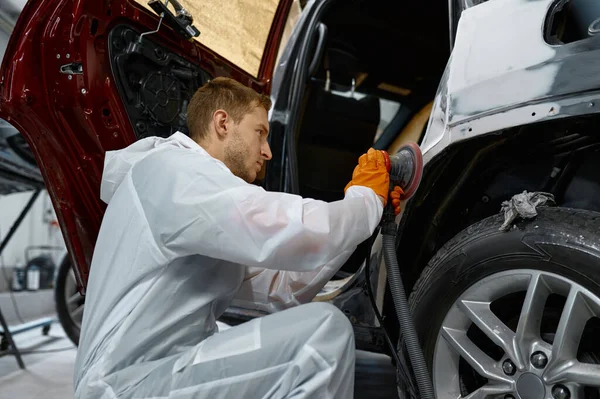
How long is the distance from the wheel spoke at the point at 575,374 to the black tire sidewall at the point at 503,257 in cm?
18

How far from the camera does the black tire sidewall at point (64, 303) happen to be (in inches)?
165

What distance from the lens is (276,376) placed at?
1271mm

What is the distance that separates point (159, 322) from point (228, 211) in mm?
360

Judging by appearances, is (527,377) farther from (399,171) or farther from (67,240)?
(67,240)

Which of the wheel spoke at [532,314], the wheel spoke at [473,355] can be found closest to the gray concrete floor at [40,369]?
the wheel spoke at [473,355]

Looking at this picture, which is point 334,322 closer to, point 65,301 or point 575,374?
point 575,374

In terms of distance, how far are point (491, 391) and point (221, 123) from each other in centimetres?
111

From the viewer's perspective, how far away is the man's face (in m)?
1.70

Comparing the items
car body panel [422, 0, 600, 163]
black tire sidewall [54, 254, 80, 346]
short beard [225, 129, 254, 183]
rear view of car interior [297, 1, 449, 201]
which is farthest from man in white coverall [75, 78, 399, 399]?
black tire sidewall [54, 254, 80, 346]

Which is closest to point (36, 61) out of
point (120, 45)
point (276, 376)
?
point (120, 45)

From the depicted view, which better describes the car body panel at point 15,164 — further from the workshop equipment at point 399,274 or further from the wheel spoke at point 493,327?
the wheel spoke at point 493,327

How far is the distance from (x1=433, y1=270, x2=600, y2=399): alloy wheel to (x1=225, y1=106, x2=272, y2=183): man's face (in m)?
0.75

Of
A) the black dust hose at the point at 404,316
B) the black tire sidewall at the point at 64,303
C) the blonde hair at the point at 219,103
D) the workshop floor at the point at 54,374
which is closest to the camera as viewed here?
the black dust hose at the point at 404,316

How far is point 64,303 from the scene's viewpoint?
165 inches
